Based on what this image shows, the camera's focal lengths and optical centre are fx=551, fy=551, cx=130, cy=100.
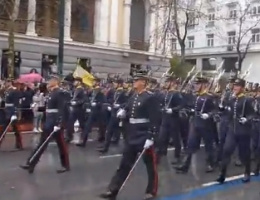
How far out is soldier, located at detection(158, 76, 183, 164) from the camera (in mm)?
12258

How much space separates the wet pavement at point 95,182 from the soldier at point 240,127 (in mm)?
408

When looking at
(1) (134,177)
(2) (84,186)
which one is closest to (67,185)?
(2) (84,186)

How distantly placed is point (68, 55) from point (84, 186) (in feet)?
67.2

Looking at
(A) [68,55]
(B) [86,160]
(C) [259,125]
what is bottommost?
(B) [86,160]

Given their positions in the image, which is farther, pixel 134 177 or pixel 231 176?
pixel 231 176

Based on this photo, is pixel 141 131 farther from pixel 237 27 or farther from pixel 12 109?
pixel 237 27

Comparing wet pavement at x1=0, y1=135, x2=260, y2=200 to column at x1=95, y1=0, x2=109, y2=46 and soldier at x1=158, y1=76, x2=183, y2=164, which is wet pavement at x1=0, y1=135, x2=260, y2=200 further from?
column at x1=95, y1=0, x2=109, y2=46

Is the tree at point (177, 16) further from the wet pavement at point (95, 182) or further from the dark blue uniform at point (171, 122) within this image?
the wet pavement at point (95, 182)

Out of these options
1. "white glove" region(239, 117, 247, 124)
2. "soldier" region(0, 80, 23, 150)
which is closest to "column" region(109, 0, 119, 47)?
"soldier" region(0, 80, 23, 150)

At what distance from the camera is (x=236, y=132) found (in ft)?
34.0

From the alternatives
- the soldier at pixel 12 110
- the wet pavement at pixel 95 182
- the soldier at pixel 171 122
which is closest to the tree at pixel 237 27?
the soldier at pixel 12 110

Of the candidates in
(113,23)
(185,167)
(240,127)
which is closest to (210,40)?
(113,23)

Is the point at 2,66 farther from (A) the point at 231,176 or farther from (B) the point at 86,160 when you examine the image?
(A) the point at 231,176

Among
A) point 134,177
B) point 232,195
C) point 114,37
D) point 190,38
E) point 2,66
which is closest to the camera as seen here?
point 232,195
